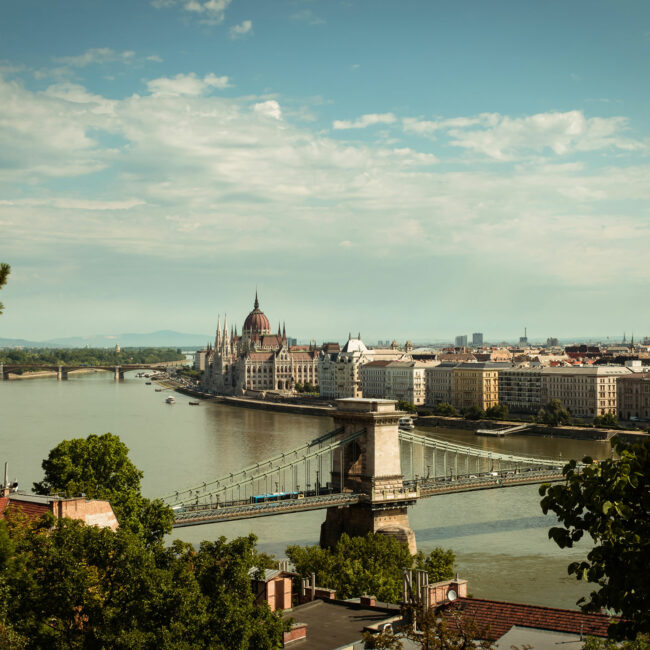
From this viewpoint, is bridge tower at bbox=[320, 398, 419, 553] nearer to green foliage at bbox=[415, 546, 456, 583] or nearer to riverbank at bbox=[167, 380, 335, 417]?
green foliage at bbox=[415, 546, 456, 583]

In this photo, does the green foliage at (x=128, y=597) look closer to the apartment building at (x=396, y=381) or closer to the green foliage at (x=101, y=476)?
the green foliage at (x=101, y=476)

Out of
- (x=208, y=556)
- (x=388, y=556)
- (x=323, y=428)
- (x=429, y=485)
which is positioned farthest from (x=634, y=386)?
(x=208, y=556)

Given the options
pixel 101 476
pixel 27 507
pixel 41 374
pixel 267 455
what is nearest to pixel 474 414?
pixel 267 455

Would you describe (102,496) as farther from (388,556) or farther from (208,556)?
(208,556)

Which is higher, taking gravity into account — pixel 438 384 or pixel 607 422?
pixel 438 384

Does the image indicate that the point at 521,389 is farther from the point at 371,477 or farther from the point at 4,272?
the point at 4,272

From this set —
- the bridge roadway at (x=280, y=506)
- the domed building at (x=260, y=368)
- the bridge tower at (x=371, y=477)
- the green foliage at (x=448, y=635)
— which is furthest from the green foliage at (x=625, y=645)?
the domed building at (x=260, y=368)
